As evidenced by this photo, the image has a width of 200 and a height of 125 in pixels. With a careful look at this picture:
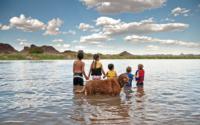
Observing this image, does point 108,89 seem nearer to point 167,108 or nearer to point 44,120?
point 167,108

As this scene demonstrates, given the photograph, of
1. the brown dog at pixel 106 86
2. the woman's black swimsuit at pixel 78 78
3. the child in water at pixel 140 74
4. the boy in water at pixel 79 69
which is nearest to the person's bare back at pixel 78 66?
the boy in water at pixel 79 69

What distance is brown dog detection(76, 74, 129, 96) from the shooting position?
42.4 feet

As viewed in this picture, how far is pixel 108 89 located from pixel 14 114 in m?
4.66

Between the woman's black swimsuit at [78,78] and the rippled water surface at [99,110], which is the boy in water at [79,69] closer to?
the woman's black swimsuit at [78,78]

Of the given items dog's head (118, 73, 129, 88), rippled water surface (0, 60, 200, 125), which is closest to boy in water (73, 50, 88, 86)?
rippled water surface (0, 60, 200, 125)

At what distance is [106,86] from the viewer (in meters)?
12.9

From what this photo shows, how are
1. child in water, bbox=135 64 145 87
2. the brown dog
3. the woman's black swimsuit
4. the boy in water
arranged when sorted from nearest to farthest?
the brown dog → the boy in water → the woman's black swimsuit → child in water, bbox=135 64 145 87

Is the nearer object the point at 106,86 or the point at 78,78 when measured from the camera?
the point at 106,86

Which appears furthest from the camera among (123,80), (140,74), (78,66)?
(140,74)

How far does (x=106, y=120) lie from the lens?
28.9 ft

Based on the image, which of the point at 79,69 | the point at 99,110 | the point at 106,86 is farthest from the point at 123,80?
the point at 99,110

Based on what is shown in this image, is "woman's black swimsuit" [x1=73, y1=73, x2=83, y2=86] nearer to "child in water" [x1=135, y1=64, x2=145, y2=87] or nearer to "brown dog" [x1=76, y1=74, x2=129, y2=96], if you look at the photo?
"brown dog" [x1=76, y1=74, x2=129, y2=96]

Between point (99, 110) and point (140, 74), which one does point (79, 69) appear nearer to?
point (140, 74)

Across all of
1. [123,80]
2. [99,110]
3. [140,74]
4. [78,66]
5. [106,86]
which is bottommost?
[99,110]
